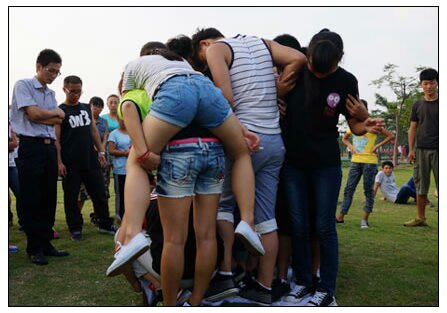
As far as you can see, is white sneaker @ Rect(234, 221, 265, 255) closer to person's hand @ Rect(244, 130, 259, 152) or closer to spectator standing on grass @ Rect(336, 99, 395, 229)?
person's hand @ Rect(244, 130, 259, 152)

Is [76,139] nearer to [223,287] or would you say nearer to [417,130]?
[223,287]

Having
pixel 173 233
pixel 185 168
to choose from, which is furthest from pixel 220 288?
pixel 185 168

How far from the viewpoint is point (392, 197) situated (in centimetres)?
929

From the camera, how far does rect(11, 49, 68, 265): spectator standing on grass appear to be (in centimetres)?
424

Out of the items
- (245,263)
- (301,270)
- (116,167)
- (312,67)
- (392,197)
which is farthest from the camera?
(392,197)

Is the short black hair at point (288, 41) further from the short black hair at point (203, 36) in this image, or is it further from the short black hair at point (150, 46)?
the short black hair at point (150, 46)

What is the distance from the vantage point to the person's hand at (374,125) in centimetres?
321

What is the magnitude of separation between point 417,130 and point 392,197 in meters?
3.13

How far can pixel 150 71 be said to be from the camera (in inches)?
111

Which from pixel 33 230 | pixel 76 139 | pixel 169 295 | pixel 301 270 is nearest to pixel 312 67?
pixel 301 270

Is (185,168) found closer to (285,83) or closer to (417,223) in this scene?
(285,83)

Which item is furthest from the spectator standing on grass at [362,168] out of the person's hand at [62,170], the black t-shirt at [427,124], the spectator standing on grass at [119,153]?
the person's hand at [62,170]

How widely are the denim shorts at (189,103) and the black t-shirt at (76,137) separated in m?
3.06

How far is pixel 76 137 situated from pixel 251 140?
10.2 ft
